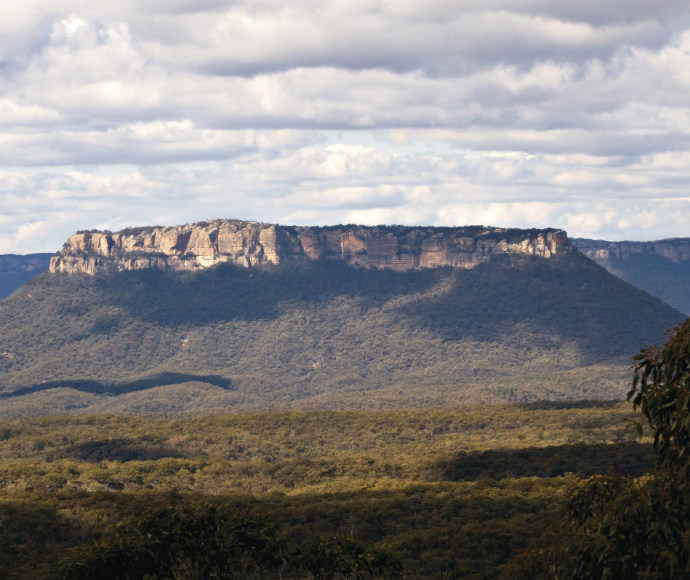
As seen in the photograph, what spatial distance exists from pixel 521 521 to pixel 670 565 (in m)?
Result: 47.8

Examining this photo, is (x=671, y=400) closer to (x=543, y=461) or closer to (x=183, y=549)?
(x=183, y=549)

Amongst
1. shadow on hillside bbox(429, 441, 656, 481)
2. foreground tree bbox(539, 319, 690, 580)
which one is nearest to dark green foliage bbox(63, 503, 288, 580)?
foreground tree bbox(539, 319, 690, 580)

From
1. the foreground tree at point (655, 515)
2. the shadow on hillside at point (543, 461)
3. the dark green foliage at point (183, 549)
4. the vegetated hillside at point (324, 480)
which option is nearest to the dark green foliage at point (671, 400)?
the foreground tree at point (655, 515)

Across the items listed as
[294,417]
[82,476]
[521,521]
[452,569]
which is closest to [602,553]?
[452,569]

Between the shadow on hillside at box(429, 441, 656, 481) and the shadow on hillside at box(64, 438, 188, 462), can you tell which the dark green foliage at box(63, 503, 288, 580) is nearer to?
the shadow on hillside at box(429, 441, 656, 481)

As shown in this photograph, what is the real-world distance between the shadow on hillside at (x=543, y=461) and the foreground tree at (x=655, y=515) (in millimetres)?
73150

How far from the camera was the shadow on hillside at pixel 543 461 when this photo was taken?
108m

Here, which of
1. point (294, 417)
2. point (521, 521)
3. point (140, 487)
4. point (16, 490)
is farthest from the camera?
point (294, 417)

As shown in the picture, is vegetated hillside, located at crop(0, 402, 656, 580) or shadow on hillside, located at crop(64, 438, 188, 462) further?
shadow on hillside, located at crop(64, 438, 188, 462)

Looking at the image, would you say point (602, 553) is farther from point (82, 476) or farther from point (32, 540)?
point (82, 476)

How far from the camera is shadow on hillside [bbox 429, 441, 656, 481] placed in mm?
108000

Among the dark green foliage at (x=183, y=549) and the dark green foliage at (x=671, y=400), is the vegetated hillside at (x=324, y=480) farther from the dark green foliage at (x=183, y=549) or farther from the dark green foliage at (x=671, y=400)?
the dark green foliage at (x=671, y=400)

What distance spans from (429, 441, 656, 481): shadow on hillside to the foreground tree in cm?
7315

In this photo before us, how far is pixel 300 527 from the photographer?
78.4m
